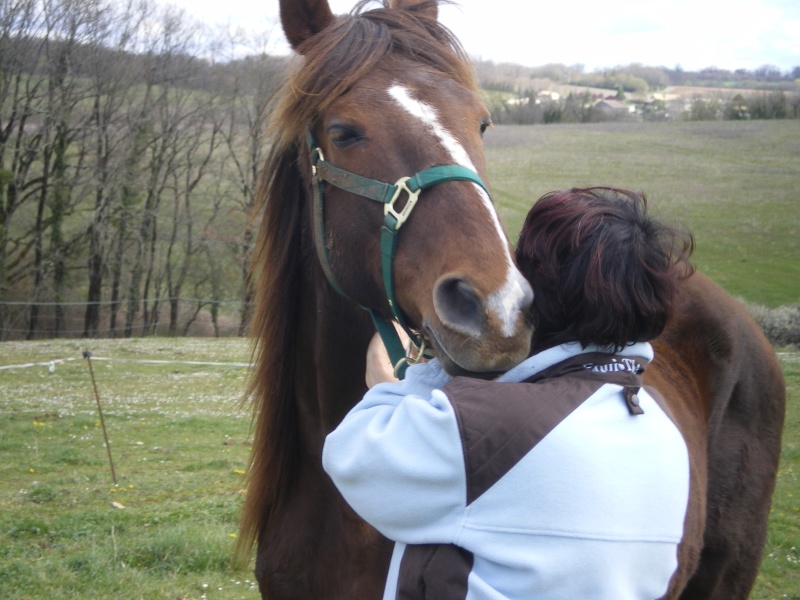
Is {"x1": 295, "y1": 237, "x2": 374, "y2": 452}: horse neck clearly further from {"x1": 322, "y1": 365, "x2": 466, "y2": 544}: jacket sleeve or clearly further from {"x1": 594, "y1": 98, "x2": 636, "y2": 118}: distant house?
{"x1": 594, "y1": 98, "x2": 636, "y2": 118}: distant house

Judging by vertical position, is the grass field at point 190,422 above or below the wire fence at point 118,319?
above

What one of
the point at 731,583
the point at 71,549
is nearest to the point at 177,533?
the point at 71,549

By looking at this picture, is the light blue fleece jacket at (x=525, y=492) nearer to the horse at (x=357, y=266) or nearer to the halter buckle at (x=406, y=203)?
the horse at (x=357, y=266)

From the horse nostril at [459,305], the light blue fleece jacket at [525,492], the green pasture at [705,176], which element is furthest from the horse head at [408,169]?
the green pasture at [705,176]

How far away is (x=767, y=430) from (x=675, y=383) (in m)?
0.80

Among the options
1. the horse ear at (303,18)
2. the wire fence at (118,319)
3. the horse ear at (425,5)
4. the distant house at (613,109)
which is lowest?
the wire fence at (118,319)

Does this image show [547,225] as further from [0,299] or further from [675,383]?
[0,299]

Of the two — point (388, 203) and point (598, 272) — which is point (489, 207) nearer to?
point (388, 203)

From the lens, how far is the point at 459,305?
1.60m

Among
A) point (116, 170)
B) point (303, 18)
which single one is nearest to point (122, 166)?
point (116, 170)

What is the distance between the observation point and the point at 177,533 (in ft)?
15.9

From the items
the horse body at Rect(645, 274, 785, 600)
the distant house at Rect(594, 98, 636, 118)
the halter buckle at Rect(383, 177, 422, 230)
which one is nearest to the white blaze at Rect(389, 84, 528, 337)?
the halter buckle at Rect(383, 177, 422, 230)

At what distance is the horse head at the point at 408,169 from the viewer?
1554 millimetres

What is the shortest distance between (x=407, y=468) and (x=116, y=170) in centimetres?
3125
